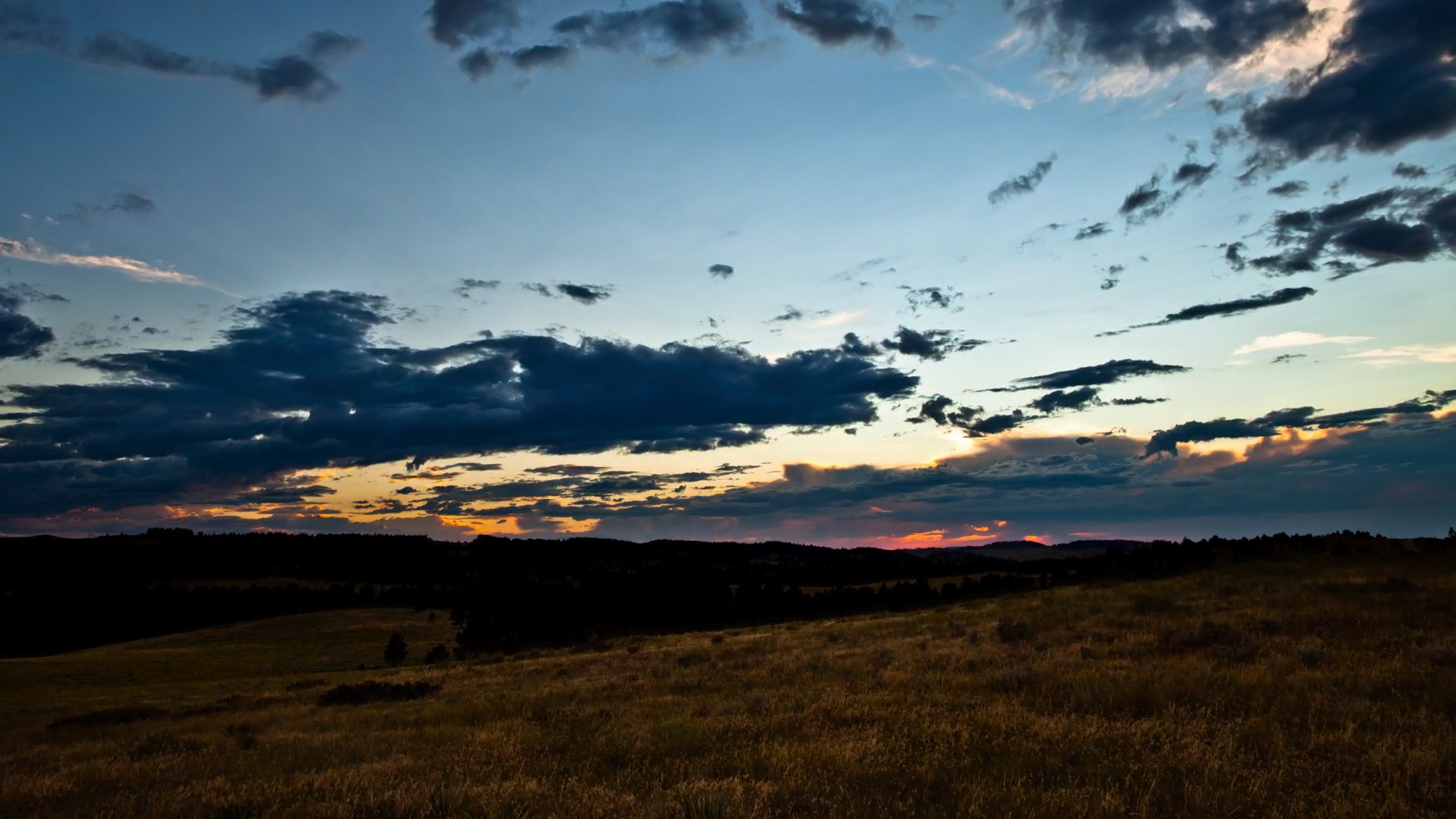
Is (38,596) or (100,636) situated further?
(38,596)

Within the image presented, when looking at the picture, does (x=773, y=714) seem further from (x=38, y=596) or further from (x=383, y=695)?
(x=38, y=596)

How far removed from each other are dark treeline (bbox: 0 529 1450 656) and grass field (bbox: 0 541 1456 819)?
23.2 meters

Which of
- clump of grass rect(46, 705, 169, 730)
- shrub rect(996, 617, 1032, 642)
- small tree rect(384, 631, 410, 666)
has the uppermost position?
shrub rect(996, 617, 1032, 642)

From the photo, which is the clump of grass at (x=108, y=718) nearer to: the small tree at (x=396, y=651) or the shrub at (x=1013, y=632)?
the shrub at (x=1013, y=632)

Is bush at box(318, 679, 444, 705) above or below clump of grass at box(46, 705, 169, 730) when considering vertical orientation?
above

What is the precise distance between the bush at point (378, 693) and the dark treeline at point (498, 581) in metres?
36.6

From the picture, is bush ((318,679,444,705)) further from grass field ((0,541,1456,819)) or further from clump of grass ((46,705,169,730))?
clump of grass ((46,705,169,730))

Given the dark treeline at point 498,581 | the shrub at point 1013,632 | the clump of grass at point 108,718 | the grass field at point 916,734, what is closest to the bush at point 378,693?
the grass field at point 916,734

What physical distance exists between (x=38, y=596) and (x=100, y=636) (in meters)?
22.1

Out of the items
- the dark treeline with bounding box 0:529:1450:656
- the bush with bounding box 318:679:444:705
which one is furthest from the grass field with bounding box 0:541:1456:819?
the dark treeline with bounding box 0:529:1450:656

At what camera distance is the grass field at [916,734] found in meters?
7.64

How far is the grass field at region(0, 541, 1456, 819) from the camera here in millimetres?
7645

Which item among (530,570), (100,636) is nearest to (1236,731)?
(100,636)

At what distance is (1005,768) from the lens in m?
8.31
